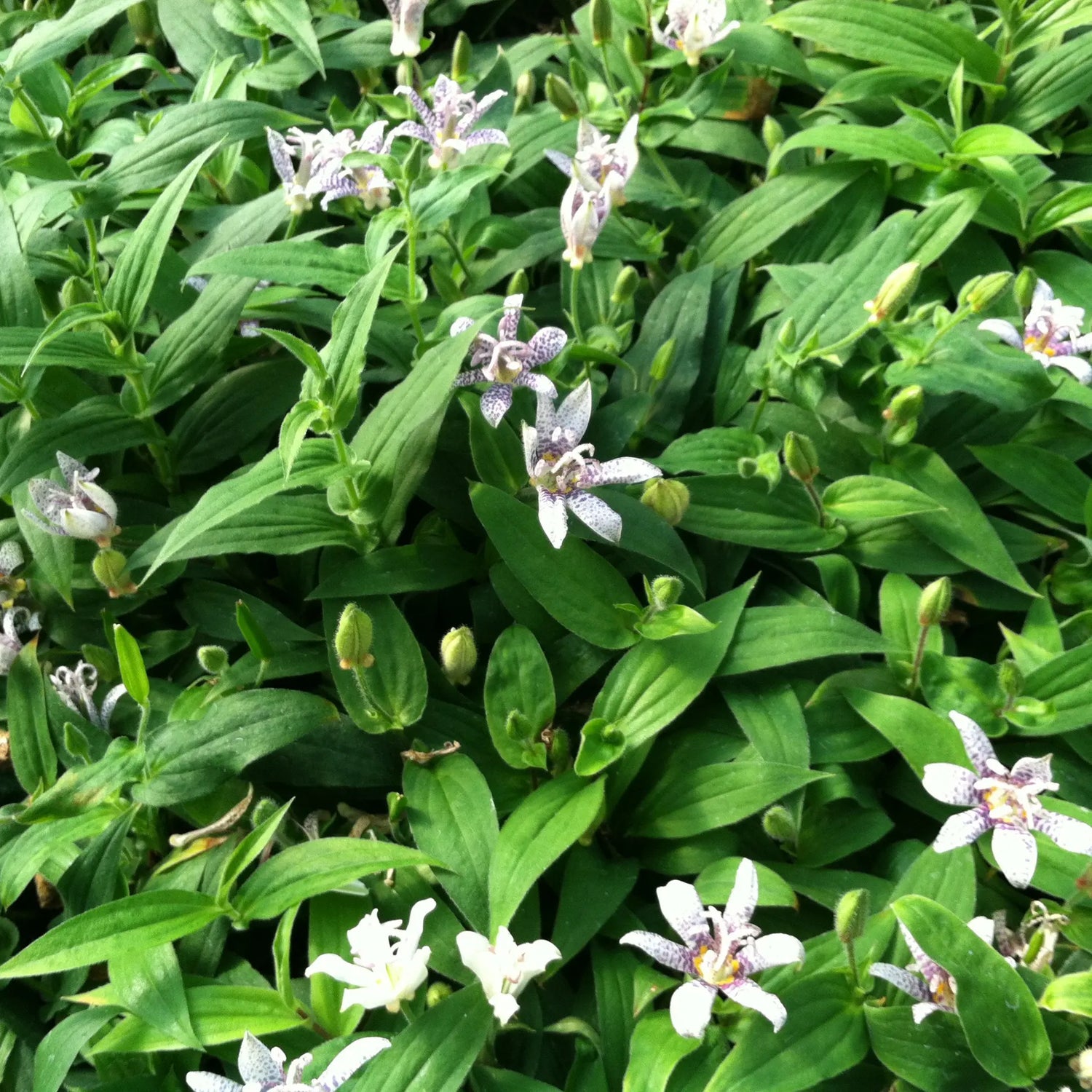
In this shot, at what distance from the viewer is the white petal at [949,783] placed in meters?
1.02

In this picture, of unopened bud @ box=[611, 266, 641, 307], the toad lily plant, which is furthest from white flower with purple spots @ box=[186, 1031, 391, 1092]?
unopened bud @ box=[611, 266, 641, 307]

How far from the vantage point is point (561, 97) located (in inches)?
61.4

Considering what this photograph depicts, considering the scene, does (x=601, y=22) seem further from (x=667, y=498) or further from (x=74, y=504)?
(x=74, y=504)

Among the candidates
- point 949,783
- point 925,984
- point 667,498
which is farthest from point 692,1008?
point 667,498

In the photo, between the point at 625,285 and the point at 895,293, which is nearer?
the point at 895,293

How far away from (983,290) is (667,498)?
471 millimetres

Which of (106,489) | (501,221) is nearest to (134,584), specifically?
(106,489)

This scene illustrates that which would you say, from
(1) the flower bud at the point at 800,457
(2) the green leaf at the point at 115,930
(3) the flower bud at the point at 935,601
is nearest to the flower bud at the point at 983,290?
(1) the flower bud at the point at 800,457

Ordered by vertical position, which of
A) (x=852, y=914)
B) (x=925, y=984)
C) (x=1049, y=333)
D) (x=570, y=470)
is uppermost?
(x=570, y=470)

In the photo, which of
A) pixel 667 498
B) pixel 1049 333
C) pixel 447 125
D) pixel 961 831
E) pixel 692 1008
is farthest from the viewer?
pixel 447 125

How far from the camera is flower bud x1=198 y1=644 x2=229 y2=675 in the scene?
3.88ft

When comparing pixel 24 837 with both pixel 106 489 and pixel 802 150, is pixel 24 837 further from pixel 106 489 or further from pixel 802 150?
pixel 802 150

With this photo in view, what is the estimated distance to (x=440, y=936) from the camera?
107 centimetres

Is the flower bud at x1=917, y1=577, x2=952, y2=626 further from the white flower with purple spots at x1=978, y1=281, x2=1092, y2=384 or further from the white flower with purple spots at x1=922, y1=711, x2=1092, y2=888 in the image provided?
the white flower with purple spots at x1=978, y1=281, x2=1092, y2=384
